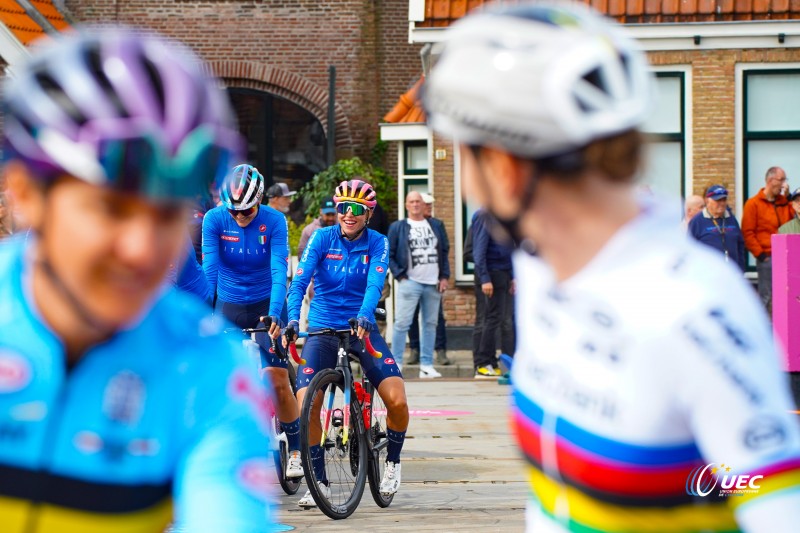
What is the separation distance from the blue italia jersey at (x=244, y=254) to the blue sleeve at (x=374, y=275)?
0.60 meters

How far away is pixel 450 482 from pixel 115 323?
7.79 metres

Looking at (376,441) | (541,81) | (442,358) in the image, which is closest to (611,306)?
(541,81)

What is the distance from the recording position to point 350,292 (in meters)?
9.02

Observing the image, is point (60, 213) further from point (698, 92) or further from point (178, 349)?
point (698, 92)

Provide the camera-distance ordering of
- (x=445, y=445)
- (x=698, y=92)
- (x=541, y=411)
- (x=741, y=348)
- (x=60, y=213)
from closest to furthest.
A: (x=60, y=213)
(x=741, y=348)
(x=541, y=411)
(x=445, y=445)
(x=698, y=92)

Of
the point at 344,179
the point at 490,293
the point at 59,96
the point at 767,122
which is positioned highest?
the point at 767,122

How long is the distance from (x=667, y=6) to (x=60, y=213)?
18359mm

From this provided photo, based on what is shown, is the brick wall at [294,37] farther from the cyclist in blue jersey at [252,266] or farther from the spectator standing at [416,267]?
the cyclist in blue jersey at [252,266]

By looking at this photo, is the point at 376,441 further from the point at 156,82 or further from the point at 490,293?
the point at 156,82

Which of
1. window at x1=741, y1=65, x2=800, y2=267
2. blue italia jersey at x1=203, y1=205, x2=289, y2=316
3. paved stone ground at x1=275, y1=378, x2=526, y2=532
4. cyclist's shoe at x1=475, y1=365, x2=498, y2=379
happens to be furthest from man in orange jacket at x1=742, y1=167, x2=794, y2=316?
blue italia jersey at x1=203, y1=205, x2=289, y2=316

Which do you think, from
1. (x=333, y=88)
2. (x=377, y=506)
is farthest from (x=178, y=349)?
(x=333, y=88)

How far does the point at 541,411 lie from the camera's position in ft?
8.04

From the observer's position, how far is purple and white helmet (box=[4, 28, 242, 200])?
1895 mm

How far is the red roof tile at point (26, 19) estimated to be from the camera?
2362cm
